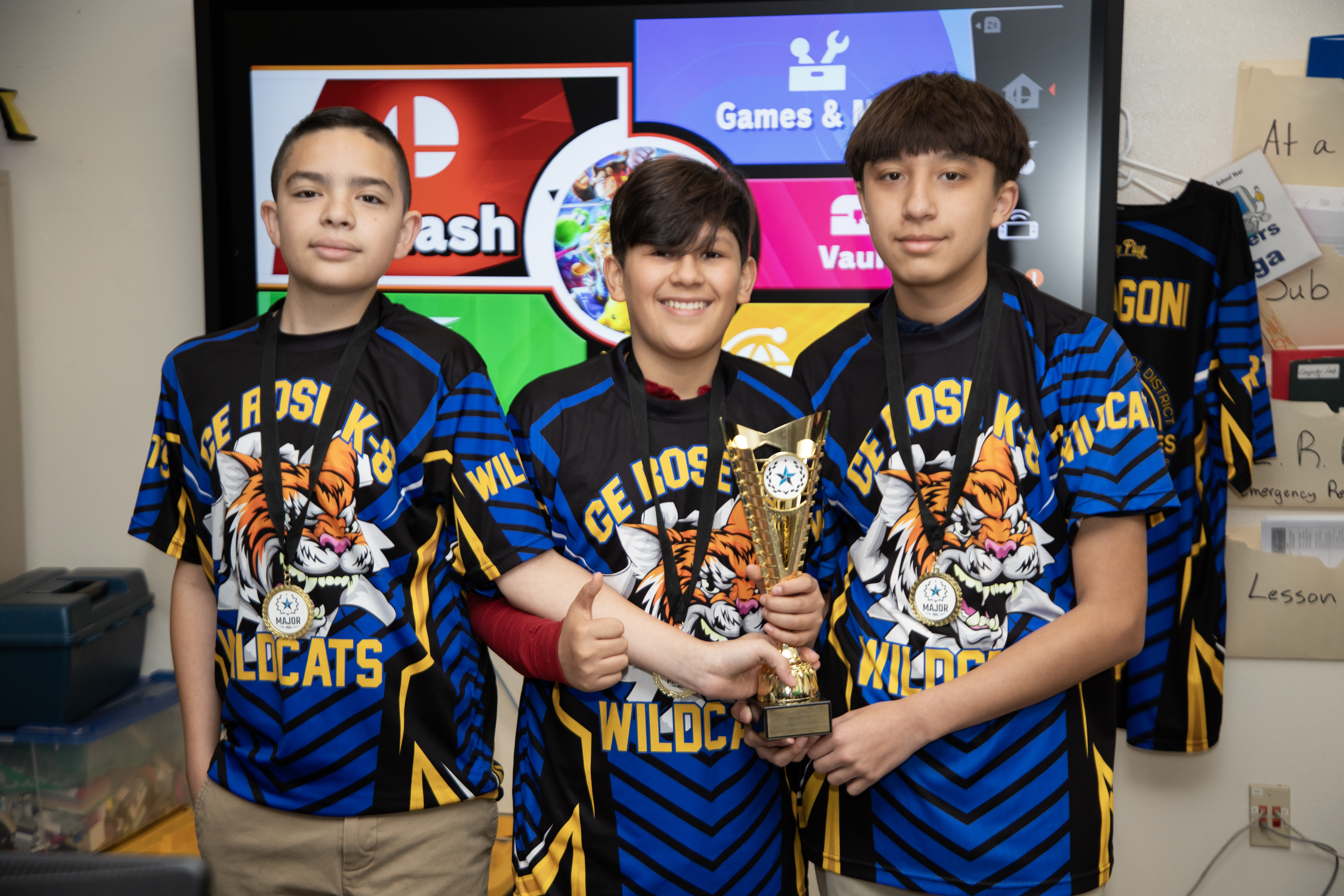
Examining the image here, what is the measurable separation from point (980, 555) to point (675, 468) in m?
0.45

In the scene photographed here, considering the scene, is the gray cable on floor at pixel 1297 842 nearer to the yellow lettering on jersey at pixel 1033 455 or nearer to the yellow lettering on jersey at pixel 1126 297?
the yellow lettering on jersey at pixel 1126 297

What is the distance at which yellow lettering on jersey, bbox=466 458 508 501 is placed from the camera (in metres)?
1.33

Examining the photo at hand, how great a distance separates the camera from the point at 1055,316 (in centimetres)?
135

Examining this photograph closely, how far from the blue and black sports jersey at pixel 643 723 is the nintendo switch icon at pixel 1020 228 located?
1.17 meters

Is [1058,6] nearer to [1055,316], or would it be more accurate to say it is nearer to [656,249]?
[1055,316]

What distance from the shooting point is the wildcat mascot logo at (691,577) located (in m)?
1.34

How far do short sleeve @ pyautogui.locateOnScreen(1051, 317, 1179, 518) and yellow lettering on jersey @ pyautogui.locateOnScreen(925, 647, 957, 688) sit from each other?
0.86 feet

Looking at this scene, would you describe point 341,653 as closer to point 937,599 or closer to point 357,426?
point 357,426

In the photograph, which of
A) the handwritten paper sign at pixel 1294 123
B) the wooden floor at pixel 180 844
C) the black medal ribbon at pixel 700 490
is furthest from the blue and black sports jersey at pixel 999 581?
the handwritten paper sign at pixel 1294 123

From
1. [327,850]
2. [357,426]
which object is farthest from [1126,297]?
[327,850]

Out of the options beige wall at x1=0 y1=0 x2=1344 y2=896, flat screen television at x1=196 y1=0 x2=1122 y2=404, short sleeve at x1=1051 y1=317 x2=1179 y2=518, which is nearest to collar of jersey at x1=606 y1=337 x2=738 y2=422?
short sleeve at x1=1051 y1=317 x2=1179 y2=518

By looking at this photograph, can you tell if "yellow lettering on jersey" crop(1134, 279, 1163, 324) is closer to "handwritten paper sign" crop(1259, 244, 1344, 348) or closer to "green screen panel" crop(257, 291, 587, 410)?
"handwritten paper sign" crop(1259, 244, 1344, 348)

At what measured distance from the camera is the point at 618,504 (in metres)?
1.34

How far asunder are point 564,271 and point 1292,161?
6.29 feet
